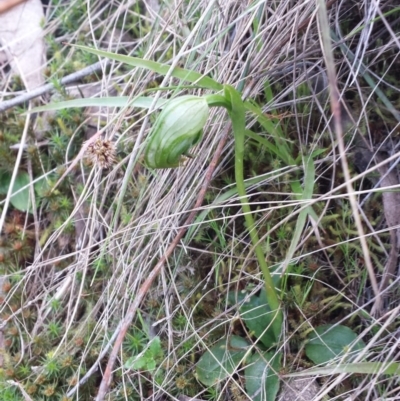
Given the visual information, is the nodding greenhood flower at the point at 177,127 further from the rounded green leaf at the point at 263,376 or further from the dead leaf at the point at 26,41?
the dead leaf at the point at 26,41

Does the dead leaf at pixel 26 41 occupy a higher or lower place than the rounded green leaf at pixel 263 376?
higher

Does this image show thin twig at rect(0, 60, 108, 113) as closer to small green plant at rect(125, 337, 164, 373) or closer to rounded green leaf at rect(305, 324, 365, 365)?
small green plant at rect(125, 337, 164, 373)

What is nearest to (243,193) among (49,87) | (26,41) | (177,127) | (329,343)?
(177,127)

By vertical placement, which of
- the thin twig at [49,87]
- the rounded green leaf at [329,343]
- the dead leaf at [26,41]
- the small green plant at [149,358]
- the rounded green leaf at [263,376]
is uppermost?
the dead leaf at [26,41]

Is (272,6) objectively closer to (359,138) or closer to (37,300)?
(359,138)

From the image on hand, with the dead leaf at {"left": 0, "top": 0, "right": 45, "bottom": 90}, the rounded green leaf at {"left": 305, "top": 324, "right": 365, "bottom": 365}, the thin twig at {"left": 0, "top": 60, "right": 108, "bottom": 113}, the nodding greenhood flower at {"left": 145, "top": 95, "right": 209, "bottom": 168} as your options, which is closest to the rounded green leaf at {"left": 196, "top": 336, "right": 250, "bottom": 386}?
the rounded green leaf at {"left": 305, "top": 324, "right": 365, "bottom": 365}

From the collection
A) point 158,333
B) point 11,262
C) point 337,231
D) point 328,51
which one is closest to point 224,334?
point 158,333

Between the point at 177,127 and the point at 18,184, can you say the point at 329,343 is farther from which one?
the point at 18,184

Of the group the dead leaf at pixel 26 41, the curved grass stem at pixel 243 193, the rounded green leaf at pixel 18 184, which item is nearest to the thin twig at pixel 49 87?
the dead leaf at pixel 26 41
